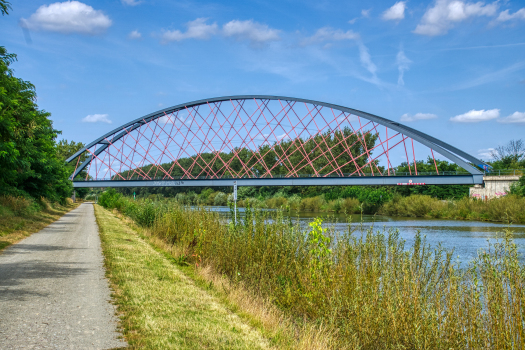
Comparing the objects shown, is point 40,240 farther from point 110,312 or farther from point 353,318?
point 353,318

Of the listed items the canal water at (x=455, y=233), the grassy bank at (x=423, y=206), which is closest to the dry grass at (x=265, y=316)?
the canal water at (x=455, y=233)

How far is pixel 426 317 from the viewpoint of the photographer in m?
6.70

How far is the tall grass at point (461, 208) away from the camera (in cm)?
4352

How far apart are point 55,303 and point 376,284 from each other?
19.3ft

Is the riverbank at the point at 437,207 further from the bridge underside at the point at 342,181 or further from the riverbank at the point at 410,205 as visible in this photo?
the bridge underside at the point at 342,181

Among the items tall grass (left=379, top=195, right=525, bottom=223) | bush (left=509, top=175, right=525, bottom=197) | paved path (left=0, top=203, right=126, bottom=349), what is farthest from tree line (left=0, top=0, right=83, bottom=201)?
bush (left=509, top=175, right=525, bottom=197)

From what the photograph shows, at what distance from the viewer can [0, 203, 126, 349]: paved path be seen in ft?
20.2

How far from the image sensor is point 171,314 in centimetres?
773

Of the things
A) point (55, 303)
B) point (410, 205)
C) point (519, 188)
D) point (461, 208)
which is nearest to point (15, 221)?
point (55, 303)

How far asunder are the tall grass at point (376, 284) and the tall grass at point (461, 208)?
31.9 m

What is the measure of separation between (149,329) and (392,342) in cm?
391

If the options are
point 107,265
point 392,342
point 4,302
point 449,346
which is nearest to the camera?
point 449,346

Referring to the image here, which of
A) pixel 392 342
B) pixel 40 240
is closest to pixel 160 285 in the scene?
pixel 392 342

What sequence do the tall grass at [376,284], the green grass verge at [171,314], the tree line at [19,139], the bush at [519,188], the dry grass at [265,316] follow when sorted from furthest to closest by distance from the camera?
the bush at [519,188]
the tree line at [19,139]
the dry grass at [265,316]
the tall grass at [376,284]
the green grass verge at [171,314]
